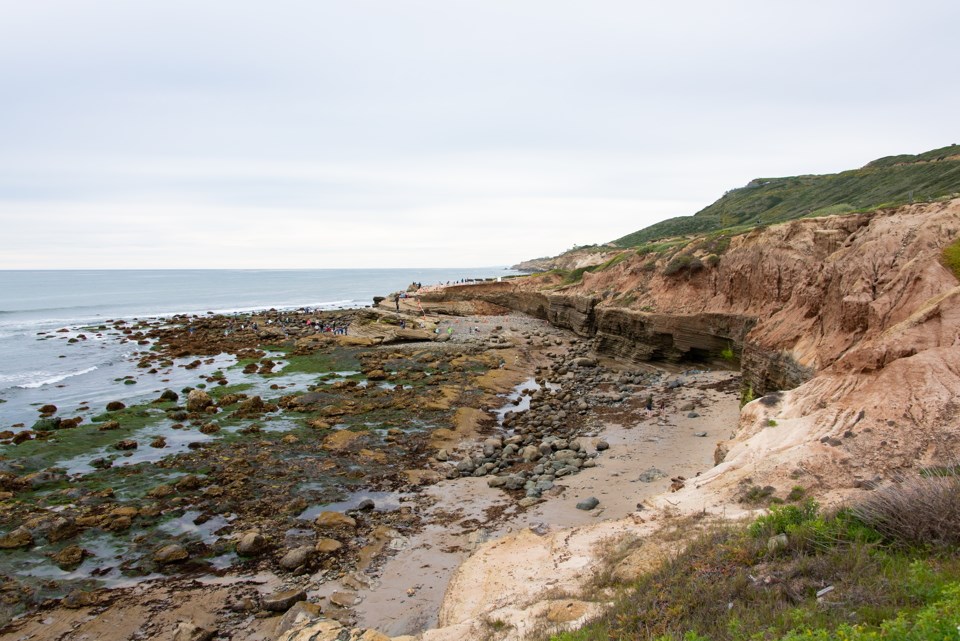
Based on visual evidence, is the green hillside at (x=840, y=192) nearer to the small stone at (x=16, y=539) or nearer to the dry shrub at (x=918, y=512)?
the dry shrub at (x=918, y=512)

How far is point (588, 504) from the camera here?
45.2 feet

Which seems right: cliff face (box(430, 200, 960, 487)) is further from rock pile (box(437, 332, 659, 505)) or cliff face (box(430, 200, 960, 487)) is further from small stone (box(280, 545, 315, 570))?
small stone (box(280, 545, 315, 570))

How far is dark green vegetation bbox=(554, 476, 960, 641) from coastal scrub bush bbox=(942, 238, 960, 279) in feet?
27.6

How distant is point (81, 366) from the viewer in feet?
130

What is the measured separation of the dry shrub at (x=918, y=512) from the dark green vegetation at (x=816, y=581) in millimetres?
11

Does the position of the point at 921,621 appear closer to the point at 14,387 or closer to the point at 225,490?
the point at 225,490

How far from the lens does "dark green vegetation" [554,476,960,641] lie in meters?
4.91

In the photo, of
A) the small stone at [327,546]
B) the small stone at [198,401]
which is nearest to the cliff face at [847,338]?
the small stone at [327,546]

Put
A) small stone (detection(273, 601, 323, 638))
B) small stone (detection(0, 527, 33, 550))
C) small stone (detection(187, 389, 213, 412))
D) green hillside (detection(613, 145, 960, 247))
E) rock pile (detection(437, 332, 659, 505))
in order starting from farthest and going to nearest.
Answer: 1. green hillside (detection(613, 145, 960, 247))
2. small stone (detection(187, 389, 213, 412))
3. rock pile (detection(437, 332, 659, 505))
4. small stone (detection(0, 527, 33, 550))
5. small stone (detection(273, 601, 323, 638))

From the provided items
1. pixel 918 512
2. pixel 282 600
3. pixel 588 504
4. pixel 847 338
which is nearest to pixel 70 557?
pixel 282 600

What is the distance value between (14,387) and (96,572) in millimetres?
28401

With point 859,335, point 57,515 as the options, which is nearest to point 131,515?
point 57,515

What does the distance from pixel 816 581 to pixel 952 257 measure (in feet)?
36.5

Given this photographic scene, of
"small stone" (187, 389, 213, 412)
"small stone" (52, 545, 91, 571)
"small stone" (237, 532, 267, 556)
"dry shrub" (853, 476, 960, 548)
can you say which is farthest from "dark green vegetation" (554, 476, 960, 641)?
"small stone" (187, 389, 213, 412)
